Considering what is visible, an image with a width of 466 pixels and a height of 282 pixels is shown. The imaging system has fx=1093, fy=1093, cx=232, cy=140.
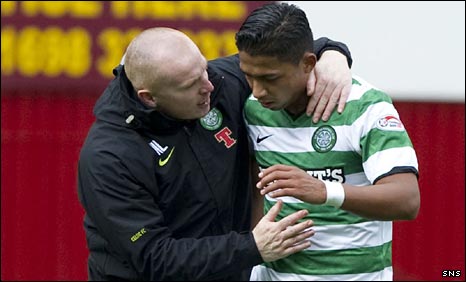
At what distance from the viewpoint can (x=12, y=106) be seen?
5316 millimetres

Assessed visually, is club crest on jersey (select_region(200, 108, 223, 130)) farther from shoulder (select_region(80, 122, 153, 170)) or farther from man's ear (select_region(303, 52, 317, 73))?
man's ear (select_region(303, 52, 317, 73))

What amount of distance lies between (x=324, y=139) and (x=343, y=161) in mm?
82

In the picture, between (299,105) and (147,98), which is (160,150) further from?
(299,105)

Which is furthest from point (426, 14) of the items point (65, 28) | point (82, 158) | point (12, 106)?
point (82, 158)

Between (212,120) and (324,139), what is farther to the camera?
(212,120)

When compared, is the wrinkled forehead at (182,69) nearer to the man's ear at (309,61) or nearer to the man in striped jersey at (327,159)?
the man in striped jersey at (327,159)

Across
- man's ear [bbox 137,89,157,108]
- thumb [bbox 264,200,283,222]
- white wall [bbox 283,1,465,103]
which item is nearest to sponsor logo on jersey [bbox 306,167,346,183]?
thumb [bbox 264,200,283,222]

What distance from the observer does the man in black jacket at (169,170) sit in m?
3.16

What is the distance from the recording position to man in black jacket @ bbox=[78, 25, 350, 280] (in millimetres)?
3162

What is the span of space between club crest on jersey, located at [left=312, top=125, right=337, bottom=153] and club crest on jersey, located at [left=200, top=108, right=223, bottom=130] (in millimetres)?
382

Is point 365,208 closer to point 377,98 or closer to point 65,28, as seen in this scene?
point 377,98

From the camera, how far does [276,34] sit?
302cm

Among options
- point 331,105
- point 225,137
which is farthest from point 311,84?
point 225,137

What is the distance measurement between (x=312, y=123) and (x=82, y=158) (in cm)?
70
